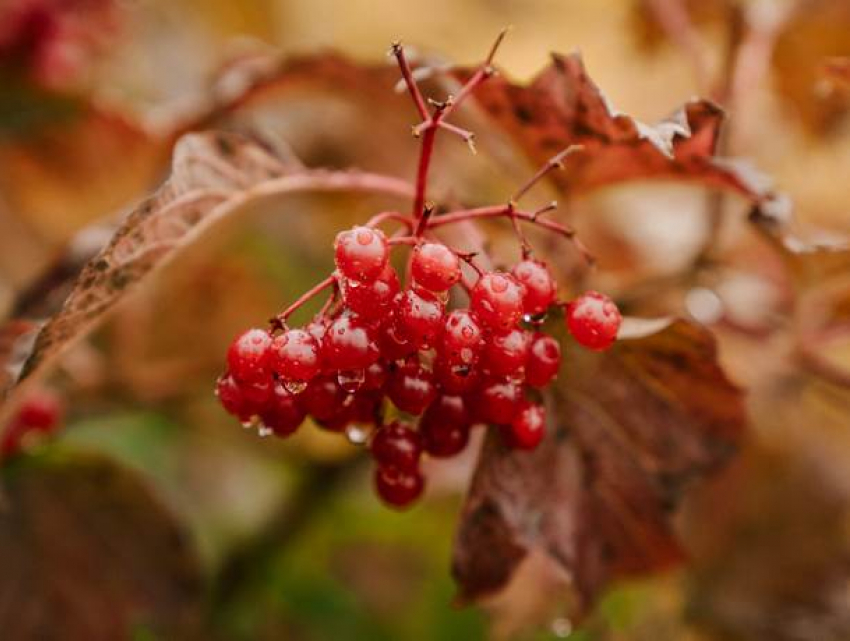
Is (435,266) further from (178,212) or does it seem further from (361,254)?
(178,212)

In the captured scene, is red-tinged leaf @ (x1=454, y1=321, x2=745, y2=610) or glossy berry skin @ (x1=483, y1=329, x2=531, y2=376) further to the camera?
red-tinged leaf @ (x1=454, y1=321, x2=745, y2=610)

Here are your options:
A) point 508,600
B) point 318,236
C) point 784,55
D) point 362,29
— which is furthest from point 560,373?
point 362,29

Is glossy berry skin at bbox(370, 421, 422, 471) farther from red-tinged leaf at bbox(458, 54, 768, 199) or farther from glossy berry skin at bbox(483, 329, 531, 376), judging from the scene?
red-tinged leaf at bbox(458, 54, 768, 199)

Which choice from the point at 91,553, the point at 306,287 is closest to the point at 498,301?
the point at 91,553

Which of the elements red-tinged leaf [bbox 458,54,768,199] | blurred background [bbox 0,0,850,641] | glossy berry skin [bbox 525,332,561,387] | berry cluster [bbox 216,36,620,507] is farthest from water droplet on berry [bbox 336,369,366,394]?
blurred background [bbox 0,0,850,641]

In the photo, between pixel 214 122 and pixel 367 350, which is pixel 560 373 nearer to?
→ pixel 367 350
